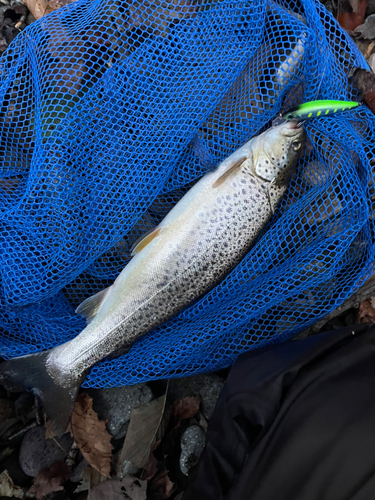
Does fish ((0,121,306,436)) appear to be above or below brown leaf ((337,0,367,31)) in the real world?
below

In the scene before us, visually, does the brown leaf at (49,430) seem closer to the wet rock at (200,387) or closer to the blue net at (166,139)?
the blue net at (166,139)

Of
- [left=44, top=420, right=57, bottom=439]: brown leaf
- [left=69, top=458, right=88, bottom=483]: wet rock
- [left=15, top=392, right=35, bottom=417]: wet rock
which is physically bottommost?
[left=69, top=458, right=88, bottom=483]: wet rock

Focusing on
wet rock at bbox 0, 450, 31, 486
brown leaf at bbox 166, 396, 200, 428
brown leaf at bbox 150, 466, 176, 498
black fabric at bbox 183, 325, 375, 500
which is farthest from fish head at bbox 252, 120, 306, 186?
wet rock at bbox 0, 450, 31, 486

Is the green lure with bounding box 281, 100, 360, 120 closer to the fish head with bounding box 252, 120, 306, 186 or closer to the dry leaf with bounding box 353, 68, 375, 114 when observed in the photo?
the fish head with bounding box 252, 120, 306, 186

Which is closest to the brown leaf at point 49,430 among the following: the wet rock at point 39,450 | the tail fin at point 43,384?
the wet rock at point 39,450

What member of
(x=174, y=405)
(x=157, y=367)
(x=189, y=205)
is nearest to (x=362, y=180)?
(x=189, y=205)

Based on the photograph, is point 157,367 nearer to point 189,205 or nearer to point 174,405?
point 174,405
